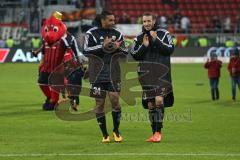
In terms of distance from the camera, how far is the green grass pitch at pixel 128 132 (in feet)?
39.2

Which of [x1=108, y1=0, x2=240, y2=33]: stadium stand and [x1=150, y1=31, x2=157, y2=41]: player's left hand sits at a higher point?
[x1=150, y1=31, x2=157, y2=41]: player's left hand

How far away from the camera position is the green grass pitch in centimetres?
1196

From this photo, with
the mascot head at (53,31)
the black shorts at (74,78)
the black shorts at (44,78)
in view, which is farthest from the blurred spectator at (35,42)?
the black shorts at (74,78)

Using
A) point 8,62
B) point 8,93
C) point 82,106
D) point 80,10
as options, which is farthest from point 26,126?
→ point 80,10

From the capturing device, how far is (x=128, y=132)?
14.9 m

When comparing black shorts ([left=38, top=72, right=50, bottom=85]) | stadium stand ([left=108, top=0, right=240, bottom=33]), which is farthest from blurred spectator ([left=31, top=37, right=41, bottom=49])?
black shorts ([left=38, top=72, right=50, bottom=85])

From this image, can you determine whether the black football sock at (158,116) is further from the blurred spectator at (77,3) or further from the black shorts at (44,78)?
the blurred spectator at (77,3)

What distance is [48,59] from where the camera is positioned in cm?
1909

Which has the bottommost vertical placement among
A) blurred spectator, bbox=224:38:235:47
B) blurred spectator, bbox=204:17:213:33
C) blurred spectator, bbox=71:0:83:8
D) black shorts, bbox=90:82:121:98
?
blurred spectator, bbox=224:38:235:47

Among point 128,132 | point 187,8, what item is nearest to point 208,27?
point 187,8

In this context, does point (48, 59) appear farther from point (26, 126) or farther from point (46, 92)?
point (26, 126)

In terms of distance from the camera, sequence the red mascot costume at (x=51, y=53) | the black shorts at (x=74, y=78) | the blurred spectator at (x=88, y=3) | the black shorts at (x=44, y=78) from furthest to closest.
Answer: the blurred spectator at (x=88, y=3) → the black shorts at (x=44, y=78) → the black shorts at (x=74, y=78) → the red mascot costume at (x=51, y=53)

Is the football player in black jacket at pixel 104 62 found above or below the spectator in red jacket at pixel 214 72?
above

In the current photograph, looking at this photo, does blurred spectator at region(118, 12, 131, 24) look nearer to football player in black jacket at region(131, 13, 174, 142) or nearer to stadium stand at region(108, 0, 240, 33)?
stadium stand at region(108, 0, 240, 33)
